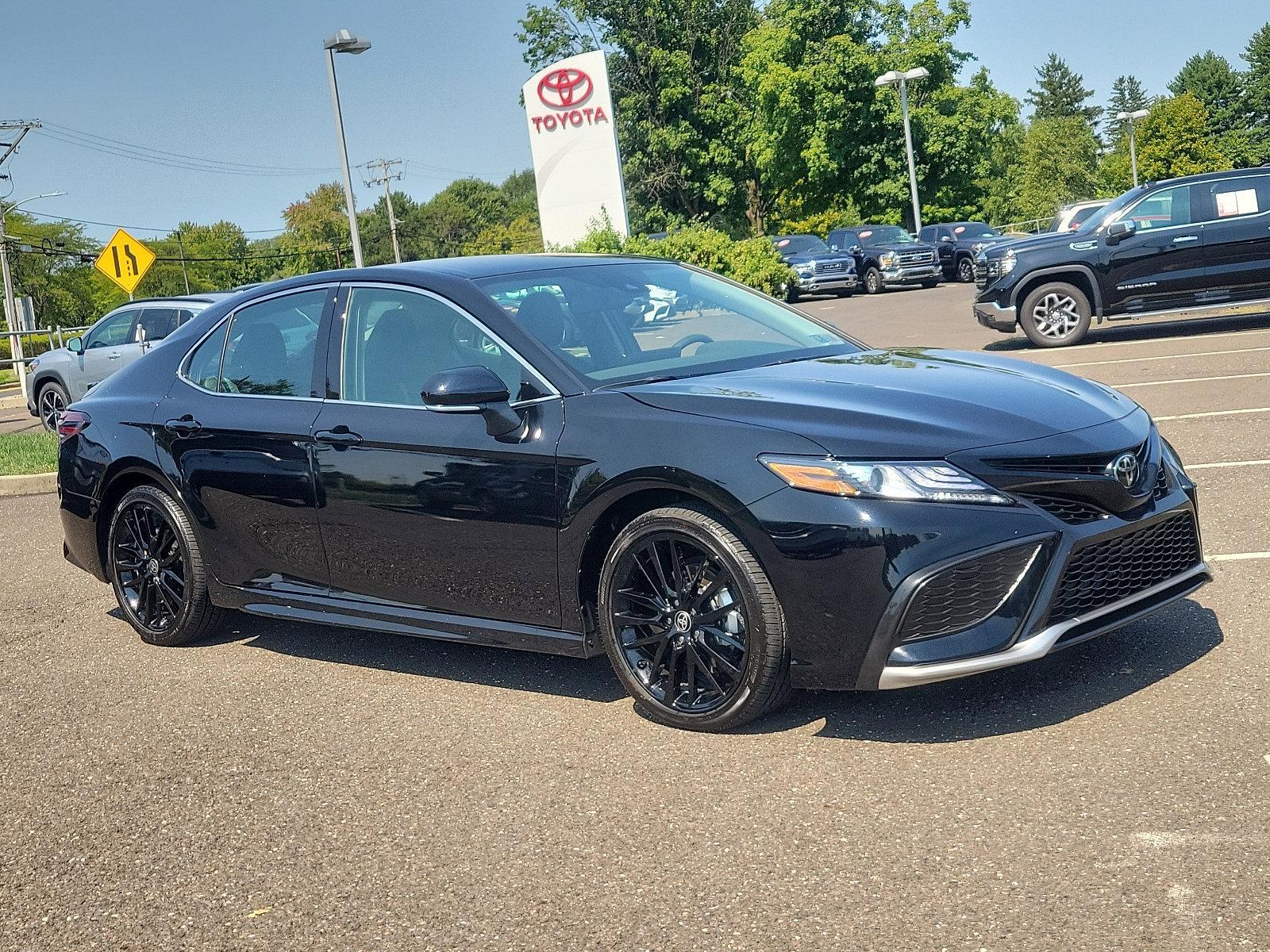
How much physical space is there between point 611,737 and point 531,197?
185057mm

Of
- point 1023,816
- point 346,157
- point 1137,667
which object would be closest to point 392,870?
point 1023,816

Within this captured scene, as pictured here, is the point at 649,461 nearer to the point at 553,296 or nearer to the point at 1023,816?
the point at 553,296

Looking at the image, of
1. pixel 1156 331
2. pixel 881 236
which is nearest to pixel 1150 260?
pixel 1156 331

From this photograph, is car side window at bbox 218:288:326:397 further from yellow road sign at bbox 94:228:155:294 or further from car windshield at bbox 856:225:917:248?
car windshield at bbox 856:225:917:248

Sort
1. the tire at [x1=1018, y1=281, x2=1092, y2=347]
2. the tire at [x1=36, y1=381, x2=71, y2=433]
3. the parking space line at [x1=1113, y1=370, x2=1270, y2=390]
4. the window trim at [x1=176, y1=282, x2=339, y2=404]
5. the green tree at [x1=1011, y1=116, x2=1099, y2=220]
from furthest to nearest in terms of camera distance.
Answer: the green tree at [x1=1011, y1=116, x2=1099, y2=220]
the tire at [x1=36, y1=381, x2=71, y2=433]
the tire at [x1=1018, y1=281, x2=1092, y2=347]
the parking space line at [x1=1113, y1=370, x2=1270, y2=390]
the window trim at [x1=176, y1=282, x2=339, y2=404]

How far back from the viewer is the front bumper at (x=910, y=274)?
37344mm

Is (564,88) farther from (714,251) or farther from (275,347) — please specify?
(275,347)

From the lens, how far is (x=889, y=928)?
3.05m

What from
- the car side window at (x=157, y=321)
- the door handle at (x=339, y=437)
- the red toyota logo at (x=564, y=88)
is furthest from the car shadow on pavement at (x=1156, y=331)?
the red toyota logo at (x=564, y=88)

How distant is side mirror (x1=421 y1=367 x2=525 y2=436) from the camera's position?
4.70 meters

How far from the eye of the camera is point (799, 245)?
38.1 meters

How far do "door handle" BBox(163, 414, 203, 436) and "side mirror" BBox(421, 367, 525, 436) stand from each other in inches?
61.6

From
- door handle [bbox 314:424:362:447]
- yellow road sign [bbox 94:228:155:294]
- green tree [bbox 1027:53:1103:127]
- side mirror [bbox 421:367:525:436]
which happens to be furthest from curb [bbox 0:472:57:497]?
green tree [bbox 1027:53:1103:127]

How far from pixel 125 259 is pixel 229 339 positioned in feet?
65.0
